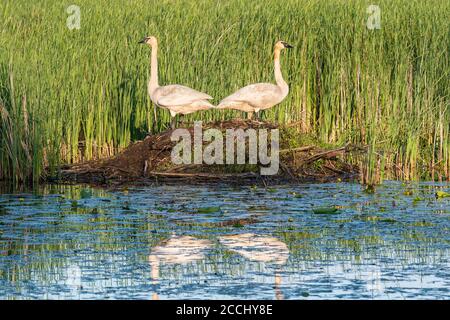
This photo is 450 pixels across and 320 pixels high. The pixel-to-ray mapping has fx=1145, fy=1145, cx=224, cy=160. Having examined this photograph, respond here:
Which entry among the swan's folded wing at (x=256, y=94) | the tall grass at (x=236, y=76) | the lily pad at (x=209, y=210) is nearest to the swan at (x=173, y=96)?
the swan's folded wing at (x=256, y=94)

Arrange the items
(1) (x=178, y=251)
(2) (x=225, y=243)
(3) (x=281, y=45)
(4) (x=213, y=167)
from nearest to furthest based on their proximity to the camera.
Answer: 1. (1) (x=178, y=251)
2. (2) (x=225, y=243)
3. (4) (x=213, y=167)
4. (3) (x=281, y=45)

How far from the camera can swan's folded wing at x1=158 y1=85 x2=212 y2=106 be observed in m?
14.4

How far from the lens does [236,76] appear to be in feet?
51.8

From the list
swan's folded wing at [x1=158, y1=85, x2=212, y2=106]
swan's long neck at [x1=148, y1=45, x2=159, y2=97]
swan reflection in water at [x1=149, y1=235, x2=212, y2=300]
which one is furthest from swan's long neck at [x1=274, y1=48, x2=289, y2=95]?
swan reflection in water at [x1=149, y1=235, x2=212, y2=300]

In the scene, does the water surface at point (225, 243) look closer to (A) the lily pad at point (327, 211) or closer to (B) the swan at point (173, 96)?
(A) the lily pad at point (327, 211)

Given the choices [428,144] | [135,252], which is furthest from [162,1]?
[135,252]

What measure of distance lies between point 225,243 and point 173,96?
4.47 meters

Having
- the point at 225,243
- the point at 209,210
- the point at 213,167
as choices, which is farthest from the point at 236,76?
the point at 225,243

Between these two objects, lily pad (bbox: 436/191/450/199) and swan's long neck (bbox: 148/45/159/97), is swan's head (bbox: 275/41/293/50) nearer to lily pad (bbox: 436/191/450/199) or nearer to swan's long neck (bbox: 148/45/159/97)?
swan's long neck (bbox: 148/45/159/97)

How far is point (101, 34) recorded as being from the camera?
51.8 ft

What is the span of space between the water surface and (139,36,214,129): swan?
1.26 meters

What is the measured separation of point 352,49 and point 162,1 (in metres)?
4.80

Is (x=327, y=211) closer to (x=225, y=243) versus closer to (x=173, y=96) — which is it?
(x=225, y=243)

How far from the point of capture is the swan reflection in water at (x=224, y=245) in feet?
A: 31.2
